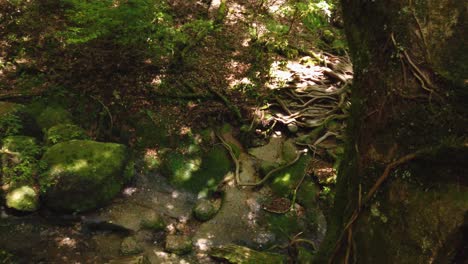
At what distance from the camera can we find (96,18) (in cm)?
668

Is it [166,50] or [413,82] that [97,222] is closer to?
[166,50]

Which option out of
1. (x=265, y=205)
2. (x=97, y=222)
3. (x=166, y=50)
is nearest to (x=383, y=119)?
(x=265, y=205)

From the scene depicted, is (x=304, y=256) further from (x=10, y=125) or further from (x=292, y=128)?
(x=10, y=125)

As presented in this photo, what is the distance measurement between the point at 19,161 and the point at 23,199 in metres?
0.68

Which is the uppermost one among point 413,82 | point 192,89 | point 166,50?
point 413,82

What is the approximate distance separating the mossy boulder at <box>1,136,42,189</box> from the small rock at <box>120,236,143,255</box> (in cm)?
169

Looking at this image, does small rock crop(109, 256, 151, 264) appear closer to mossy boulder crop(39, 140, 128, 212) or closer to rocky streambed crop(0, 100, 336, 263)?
rocky streambed crop(0, 100, 336, 263)

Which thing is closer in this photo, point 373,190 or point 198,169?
point 373,190

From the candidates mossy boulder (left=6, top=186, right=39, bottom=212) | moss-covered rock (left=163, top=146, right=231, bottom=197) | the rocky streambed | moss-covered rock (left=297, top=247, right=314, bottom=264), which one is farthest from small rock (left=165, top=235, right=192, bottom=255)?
mossy boulder (left=6, top=186, right=39, bottom=212)

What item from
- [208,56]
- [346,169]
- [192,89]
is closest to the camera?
[346,169]

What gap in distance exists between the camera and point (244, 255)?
537 cm

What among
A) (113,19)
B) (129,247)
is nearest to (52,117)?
(113,19)

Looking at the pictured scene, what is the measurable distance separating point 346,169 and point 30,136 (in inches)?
211

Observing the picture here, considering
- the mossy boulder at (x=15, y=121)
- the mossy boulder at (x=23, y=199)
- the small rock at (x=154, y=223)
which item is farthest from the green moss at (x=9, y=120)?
the small rock at (x=154, y=223)
